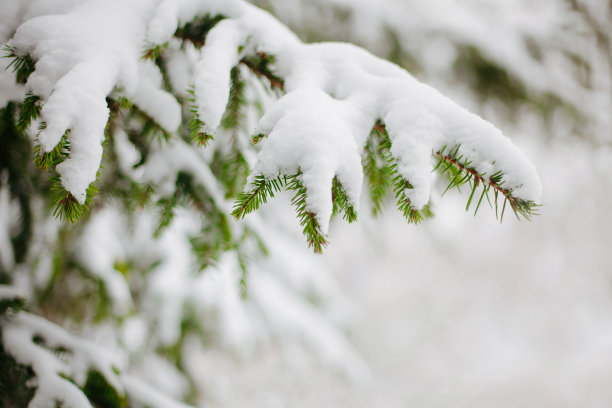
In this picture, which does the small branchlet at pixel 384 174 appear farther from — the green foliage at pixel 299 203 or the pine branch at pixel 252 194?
the pine branch at pixel 252 194

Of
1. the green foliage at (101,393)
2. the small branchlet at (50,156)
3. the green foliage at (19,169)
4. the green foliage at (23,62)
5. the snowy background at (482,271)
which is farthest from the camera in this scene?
the snowy background at (482,271)

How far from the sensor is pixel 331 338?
321 centimetres

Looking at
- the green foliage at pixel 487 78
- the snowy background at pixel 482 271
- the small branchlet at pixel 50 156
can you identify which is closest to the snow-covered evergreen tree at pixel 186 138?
the small branchlet at pixel 50 156

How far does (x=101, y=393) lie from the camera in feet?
3.20

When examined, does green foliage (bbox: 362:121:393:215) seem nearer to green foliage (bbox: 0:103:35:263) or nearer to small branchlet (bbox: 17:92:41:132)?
small branchlet (bbox: 17:92:41:132)

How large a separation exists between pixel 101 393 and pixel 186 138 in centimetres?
85

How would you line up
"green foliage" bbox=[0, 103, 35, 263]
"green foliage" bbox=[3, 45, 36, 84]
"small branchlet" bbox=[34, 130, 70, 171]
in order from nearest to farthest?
"small branchlet" bbox=[34, 130, 70, 171]
"green foliage" bbox=[3, 45, 36, 84]
"green foliage" bbox=[0, 103, 35, 263]

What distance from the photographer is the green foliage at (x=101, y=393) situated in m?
0.97

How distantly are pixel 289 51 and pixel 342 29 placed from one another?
1.23 metres

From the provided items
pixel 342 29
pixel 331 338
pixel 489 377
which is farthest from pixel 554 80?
pixel 489 377

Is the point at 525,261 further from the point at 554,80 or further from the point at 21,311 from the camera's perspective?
the point at 21,311

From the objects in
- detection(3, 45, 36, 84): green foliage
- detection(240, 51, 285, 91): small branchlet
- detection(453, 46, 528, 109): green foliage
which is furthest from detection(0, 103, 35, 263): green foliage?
detection(453, 46, 528, 109): green foliage

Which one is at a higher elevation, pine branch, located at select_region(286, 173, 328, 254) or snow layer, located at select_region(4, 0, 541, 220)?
snow layer, located at select_region(4, 0, 541, 220)

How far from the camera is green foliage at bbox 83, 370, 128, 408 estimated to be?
3.18 feet
